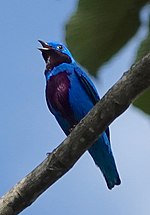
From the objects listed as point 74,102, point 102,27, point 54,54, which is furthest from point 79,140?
point 54,54

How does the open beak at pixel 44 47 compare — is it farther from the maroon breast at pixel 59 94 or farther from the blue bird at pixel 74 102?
the maroon breast at pixel 59 94

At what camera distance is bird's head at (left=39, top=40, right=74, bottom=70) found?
3.65m

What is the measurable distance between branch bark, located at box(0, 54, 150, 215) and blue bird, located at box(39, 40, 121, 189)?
1.14 metres

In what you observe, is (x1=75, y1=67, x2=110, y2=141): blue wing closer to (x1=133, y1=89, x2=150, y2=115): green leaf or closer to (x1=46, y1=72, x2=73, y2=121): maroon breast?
(x1=46, y1=72, x2=73, y2=121): maroon breast

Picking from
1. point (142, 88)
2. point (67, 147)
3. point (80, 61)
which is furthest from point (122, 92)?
point (67, 147)

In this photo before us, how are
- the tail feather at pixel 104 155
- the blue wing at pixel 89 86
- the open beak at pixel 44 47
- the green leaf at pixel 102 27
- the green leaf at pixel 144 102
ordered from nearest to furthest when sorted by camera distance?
the green leaf at pixel 102 27 < the green leaf at pixel 144 102 < the tail feather at pixel 104 155 < the blue wing at pixel 89 86 < the open beak at pixel 44 47

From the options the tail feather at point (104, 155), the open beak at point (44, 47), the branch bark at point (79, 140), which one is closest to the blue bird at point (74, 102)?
the tail feather at point (104, 155)

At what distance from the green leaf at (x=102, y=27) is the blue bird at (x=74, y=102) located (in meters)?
1.61

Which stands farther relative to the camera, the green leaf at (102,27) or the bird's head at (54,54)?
the bird's head at (54,54)

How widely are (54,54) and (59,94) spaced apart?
0.61 metres

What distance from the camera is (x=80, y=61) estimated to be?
1315 millimetres

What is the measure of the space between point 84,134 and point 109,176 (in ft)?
4.39

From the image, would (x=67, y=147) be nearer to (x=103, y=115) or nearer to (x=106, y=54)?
(x=103, y=115)

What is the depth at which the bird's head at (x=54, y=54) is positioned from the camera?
3.65 metres
